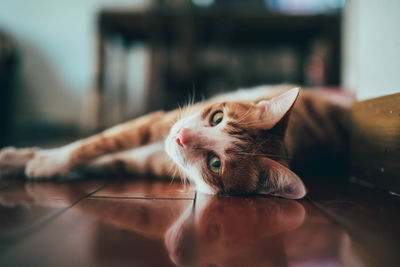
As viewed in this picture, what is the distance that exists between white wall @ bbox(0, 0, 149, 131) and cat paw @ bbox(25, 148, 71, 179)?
11.7 ft

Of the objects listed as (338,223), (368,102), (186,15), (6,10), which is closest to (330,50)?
(186,15)

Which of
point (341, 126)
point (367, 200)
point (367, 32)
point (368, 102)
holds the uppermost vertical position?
point (367, 32)

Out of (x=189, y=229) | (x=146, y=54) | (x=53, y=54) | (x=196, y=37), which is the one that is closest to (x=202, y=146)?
(x=189, y=229)

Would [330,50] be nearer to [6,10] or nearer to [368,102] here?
[368,102]

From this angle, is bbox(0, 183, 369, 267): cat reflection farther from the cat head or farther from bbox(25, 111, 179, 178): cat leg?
bbox(25, 111, 179, 178): cat leg

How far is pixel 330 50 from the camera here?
2.99 meters

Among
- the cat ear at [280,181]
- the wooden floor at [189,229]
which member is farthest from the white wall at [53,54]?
the cat ear at [280,181]

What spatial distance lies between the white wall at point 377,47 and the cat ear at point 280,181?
496mm

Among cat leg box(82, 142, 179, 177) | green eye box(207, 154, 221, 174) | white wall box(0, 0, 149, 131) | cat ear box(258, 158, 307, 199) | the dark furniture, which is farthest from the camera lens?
white wall box(0, 0, 149, 131)

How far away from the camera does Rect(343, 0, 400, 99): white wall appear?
3.23 ft

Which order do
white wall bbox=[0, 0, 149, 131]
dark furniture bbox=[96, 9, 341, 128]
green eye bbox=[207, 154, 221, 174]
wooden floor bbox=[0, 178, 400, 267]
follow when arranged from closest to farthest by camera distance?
wooden floor bbox=[0, 178, 400, 267]
green eye bbox=[207, 154, 221, 174]
dark furniture bbox=[96, 9, 341, 128]
white wall bbox=[0, 0, 149, 131]

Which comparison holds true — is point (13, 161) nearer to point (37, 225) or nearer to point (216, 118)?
point (37, 225)

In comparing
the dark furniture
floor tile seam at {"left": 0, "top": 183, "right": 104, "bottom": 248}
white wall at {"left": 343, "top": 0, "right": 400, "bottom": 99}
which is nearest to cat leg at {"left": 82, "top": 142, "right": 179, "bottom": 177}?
floor tile seam at {"left": 0, "top": 183, "right": 104, "bottom": 248}

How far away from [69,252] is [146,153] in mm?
851
